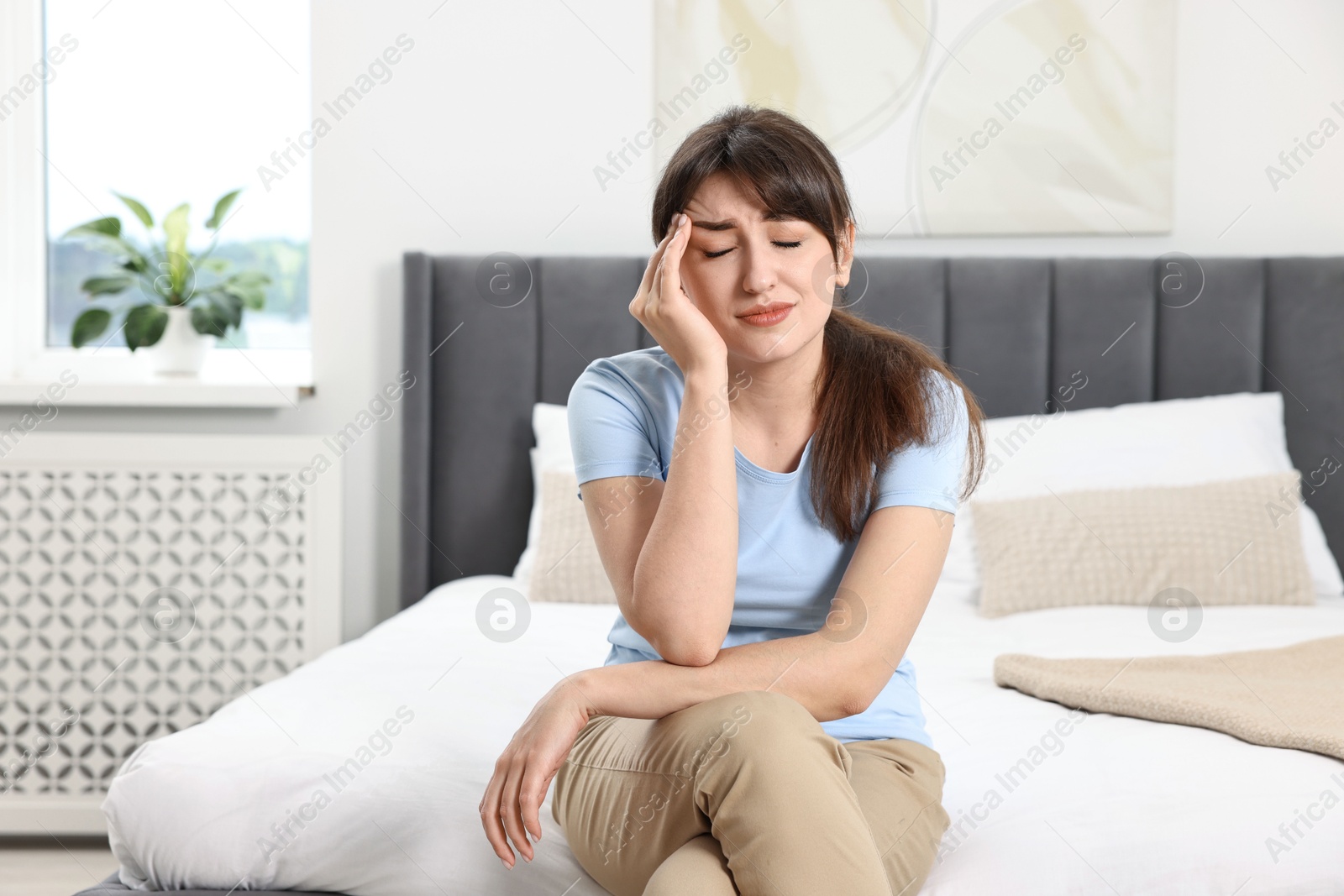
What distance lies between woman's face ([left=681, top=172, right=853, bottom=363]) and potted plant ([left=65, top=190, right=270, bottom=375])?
5.62 ft

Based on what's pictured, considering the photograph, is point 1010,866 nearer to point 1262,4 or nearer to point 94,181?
point 1262,4

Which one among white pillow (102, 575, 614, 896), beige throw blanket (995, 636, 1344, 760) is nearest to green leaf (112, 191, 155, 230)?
white pillow (102, 575, 614, 896)

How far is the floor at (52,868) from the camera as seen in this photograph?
2.00m

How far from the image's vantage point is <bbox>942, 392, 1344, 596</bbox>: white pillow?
205cm

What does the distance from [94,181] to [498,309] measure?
46.6 inches

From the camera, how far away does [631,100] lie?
2.42 m

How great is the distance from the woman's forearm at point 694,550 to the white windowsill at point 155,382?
1672mm

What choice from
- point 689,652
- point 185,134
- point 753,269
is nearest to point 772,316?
point 753,269

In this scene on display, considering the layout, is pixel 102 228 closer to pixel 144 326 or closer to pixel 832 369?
pixel 144 326

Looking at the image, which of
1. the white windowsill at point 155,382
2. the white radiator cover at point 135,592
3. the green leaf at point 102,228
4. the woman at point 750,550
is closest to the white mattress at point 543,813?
the woman at point 750,550

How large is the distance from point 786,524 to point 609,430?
222mm

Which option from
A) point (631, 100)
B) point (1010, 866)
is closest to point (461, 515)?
point (631, 100)

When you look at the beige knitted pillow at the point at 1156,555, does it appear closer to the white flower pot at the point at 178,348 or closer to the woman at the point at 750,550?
the woman at the point at 750,550

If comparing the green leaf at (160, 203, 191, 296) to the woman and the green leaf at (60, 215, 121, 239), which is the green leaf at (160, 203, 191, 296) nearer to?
the green leaf at (60, 215, 121, 239)
